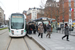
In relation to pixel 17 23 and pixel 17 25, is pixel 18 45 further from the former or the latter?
pixel 17 23

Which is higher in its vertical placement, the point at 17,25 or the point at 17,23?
the point at 17,23

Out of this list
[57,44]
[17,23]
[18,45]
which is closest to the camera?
[57,44]

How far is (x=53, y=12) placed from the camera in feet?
113

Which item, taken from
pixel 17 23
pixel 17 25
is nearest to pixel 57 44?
pixel 17 25

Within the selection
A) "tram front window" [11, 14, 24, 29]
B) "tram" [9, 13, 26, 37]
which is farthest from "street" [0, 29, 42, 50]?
"tram front window" [11, 14, 24, 29]

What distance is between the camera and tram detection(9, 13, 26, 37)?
41.9 feet

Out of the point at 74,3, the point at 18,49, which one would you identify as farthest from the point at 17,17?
the point at 74,3

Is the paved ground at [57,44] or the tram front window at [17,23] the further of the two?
the tram front window at [17,23]

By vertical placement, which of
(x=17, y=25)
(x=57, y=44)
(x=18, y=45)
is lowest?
(x=18, y=45)

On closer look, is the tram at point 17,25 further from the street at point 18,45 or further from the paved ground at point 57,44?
the paved ground at point 57,44

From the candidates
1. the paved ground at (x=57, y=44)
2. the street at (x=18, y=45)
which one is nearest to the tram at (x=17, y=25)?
the street at (x=18, y=45)

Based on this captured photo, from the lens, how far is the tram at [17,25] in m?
12.8

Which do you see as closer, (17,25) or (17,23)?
(17,25)

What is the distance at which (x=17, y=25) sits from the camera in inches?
519
